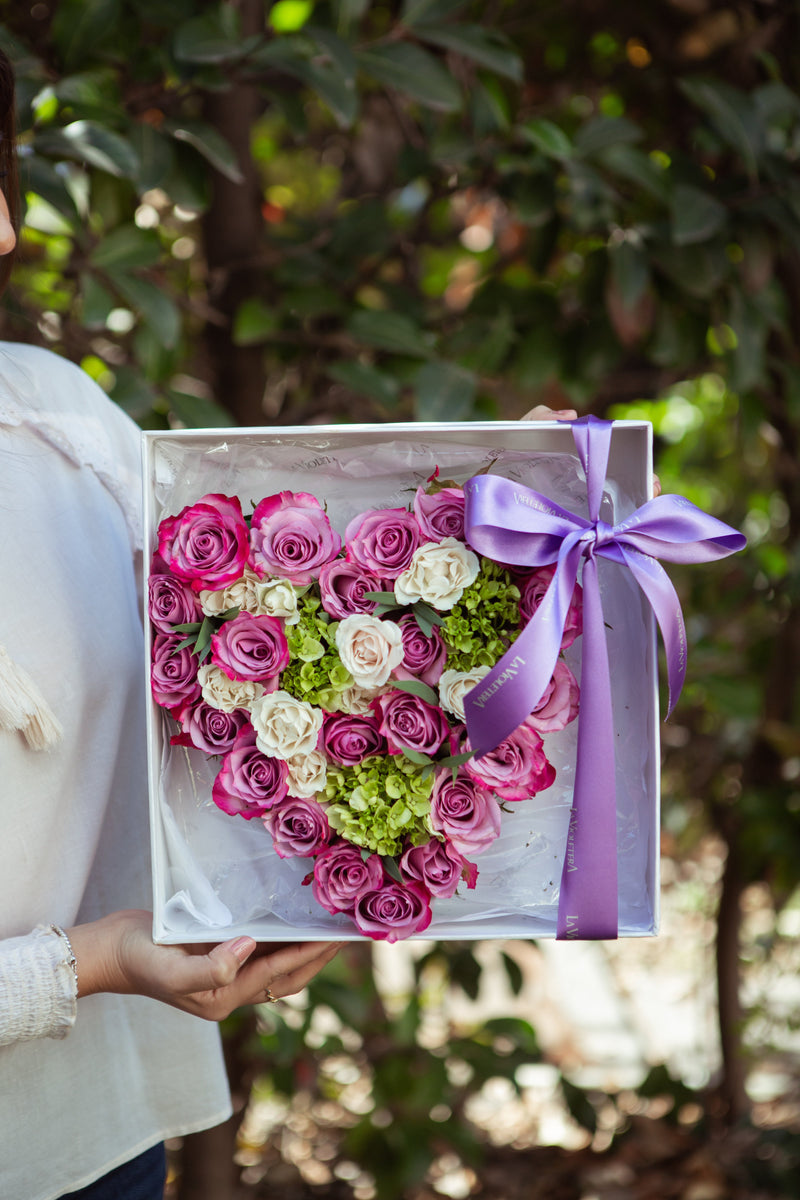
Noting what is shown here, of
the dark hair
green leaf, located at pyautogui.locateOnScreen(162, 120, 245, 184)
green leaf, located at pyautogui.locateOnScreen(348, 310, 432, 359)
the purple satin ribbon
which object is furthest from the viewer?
green leaf, located at pyautogui.locateOnScreen(348, 310, 432, 359)

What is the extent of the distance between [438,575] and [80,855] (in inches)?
15.5

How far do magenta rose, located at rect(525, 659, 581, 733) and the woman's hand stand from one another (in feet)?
0.76

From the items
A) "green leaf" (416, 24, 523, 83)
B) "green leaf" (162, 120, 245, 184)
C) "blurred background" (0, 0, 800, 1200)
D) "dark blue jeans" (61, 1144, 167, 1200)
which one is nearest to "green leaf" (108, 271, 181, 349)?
"blurred background" (0, 0, 800, 1200)

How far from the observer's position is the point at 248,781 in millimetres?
760

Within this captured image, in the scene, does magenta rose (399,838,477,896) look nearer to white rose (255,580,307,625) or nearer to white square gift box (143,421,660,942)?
white square gift box (143,421,660,942)

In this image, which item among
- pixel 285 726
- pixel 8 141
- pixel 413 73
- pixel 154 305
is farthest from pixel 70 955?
pixel 413 73

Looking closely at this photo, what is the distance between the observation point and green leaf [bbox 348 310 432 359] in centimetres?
139

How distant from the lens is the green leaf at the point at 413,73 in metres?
1.23

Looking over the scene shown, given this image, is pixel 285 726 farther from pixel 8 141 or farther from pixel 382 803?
pixel 8 141

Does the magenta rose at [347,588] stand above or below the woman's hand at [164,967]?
above

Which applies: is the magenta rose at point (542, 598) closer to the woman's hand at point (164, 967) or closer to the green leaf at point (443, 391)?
the woman's hand at point (164, 967)

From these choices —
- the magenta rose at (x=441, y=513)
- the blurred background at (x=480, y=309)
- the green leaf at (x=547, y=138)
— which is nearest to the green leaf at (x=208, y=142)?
the blurred background at (x=480, y=309)

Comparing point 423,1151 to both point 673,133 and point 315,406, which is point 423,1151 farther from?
point 673,133

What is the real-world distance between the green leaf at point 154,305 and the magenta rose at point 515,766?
2.45 feet
